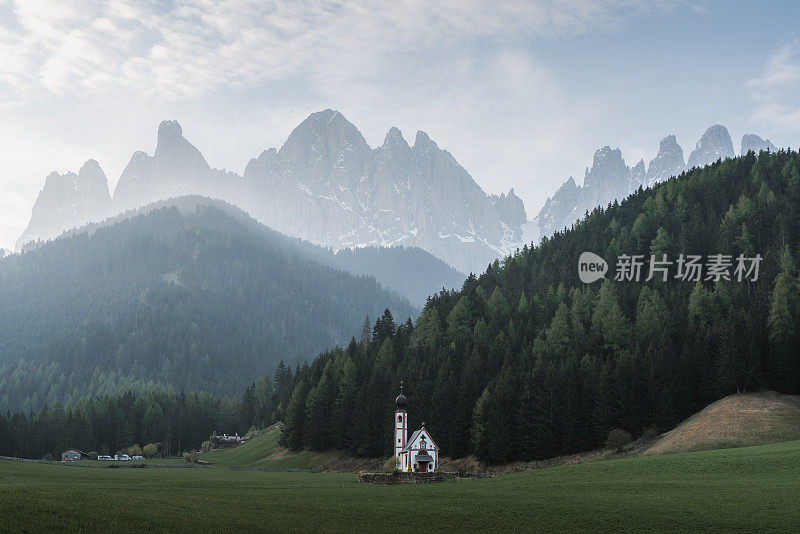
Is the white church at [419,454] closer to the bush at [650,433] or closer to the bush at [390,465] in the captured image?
the bush at [390,465]

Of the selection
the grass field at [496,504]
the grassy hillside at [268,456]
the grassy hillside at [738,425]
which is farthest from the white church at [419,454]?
the grassy hillside at [268,456]

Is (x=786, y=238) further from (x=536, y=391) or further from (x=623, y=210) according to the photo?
(x=536, y=391)

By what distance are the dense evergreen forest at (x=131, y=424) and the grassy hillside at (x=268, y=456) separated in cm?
1437

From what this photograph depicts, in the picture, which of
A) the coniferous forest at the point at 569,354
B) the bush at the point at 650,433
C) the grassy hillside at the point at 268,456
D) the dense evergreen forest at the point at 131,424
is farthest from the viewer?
the dense evergreen forest at the point at 131,424

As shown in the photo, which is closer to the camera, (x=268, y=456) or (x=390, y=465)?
(x=390, y=465)

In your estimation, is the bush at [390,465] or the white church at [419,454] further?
the bush at [390,465]

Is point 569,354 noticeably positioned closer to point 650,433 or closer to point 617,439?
point 617,439

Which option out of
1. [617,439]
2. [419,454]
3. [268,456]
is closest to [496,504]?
[419,454]

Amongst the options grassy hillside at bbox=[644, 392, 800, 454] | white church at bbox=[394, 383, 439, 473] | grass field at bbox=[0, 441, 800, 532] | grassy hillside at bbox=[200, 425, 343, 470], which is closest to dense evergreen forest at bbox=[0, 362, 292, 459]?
grassy hillside at bbox=[200, 425, 343, 470]

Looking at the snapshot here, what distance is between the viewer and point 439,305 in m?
138

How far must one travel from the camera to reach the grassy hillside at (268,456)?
4033 inches

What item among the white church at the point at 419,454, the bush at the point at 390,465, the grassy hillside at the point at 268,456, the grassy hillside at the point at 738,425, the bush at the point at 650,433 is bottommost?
the grassy hillside at the point at 268,456

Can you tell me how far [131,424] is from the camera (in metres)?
153

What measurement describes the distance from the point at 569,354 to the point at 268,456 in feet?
196
